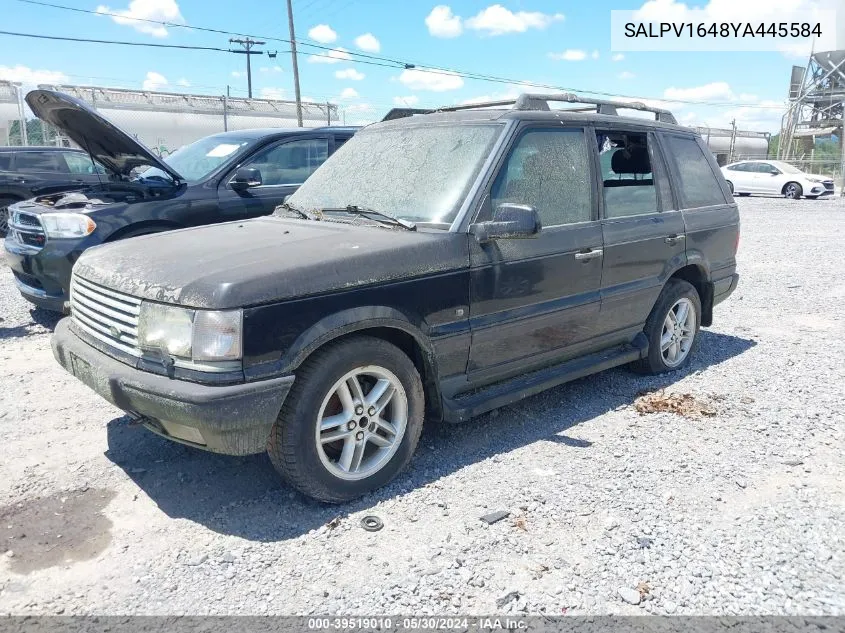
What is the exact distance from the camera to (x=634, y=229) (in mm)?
4547

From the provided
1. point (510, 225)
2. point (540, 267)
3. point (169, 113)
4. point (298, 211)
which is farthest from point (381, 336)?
point (169, 113)

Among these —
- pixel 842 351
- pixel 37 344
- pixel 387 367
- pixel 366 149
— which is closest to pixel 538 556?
pixel 387 367

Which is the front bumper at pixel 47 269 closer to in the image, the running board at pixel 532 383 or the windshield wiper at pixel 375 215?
the windshield wiper at pixel 375 215

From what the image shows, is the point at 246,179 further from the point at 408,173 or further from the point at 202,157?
the point at 408,173

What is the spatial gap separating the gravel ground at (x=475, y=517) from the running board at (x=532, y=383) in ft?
0.97

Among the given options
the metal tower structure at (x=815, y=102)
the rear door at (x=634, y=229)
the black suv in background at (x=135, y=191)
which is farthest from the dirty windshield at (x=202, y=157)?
the metal tower structure at (x=815, y=102)

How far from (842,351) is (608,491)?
3.70 meters

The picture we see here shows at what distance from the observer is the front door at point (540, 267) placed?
12.0 ft

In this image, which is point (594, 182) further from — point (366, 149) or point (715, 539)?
point (715, 539)

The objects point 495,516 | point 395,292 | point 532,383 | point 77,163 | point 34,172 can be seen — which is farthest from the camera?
point 77,163

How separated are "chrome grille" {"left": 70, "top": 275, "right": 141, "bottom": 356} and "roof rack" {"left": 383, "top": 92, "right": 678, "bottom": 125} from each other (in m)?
2.31

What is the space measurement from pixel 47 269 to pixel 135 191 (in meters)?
1.07

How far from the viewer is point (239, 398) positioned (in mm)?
2779

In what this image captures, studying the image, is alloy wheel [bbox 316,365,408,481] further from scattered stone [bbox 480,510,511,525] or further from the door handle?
the door handle
